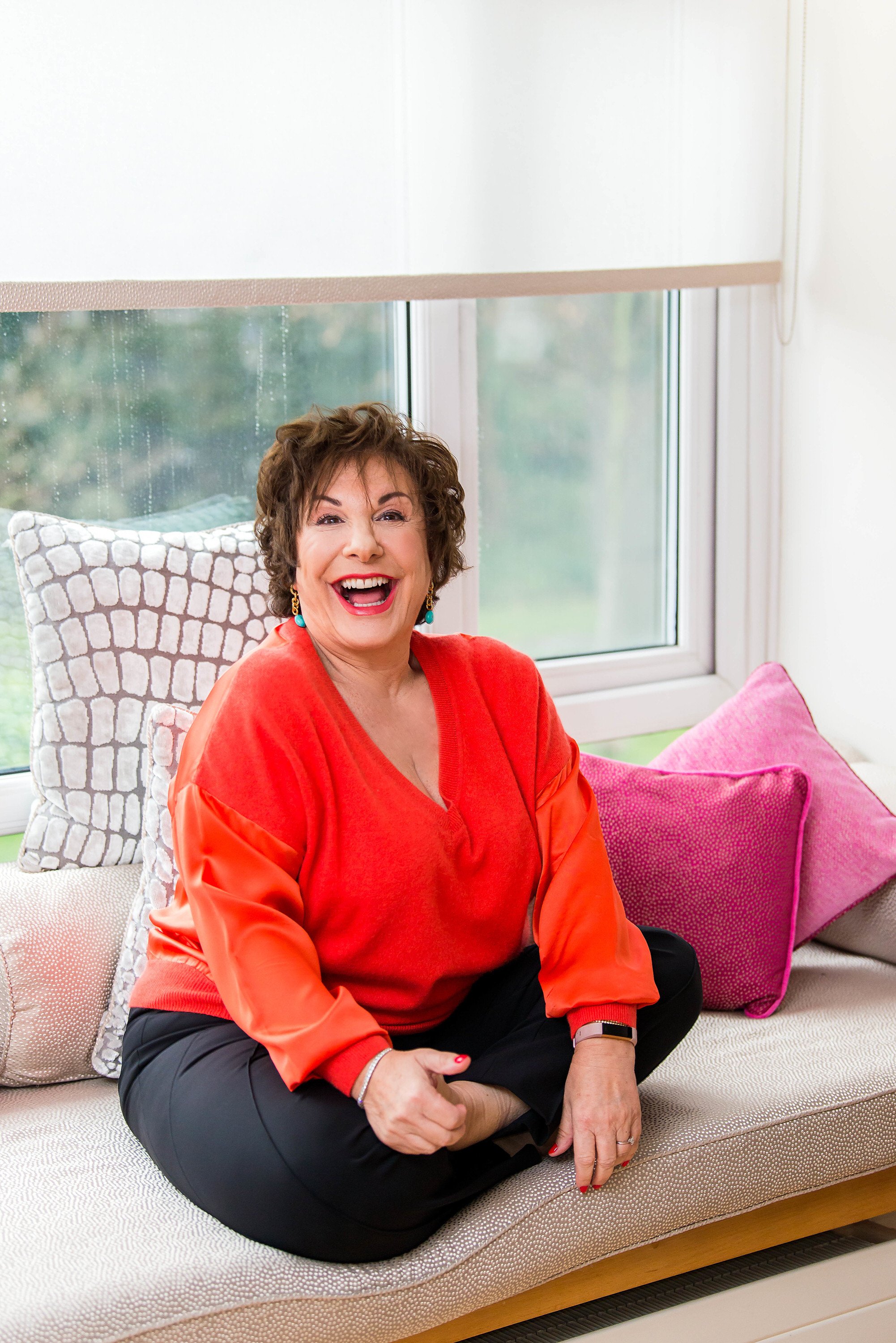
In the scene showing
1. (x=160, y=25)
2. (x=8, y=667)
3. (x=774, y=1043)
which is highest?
(x=160, y=25)

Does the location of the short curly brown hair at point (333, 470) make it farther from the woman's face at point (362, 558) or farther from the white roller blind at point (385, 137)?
the white roller blind at point (385, 137)

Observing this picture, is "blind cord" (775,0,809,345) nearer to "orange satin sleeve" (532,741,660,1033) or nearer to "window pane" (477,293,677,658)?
"window pane" (477,293,677,658)

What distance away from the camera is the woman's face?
4.83ft

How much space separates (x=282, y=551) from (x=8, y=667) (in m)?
0.73

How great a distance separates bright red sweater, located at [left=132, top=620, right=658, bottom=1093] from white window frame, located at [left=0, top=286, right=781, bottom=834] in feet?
2.86

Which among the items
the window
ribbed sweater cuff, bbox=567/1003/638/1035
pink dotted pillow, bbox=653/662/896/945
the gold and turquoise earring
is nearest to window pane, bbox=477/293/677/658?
the window

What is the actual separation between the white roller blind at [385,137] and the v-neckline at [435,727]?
807mm

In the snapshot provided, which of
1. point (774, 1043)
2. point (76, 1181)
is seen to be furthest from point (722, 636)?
point (76, 1181)

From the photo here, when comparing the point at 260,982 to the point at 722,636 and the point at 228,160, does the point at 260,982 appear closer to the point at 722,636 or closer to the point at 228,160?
the point at 228,160

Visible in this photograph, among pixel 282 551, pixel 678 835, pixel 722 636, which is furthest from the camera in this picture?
pixel 722 636

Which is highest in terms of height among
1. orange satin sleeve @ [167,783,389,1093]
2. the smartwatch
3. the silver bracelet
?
orange satin sleeve @ [167,783,389,1093]

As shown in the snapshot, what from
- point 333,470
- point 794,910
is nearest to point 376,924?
point 333,470

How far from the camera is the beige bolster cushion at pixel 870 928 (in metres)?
1.92

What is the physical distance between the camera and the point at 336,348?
7.43 feet
